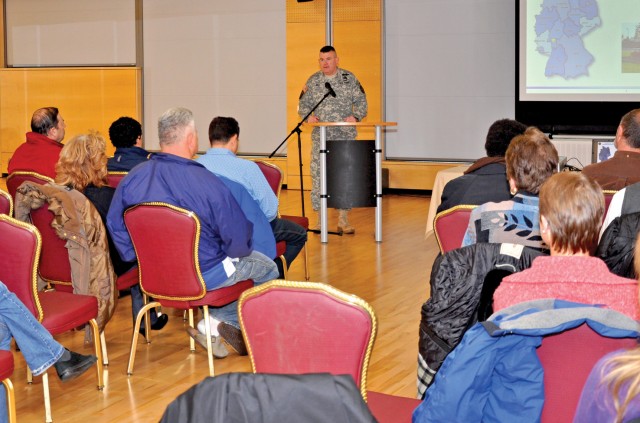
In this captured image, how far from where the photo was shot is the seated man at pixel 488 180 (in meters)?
4.55

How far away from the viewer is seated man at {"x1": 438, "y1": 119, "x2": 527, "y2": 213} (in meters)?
4.55

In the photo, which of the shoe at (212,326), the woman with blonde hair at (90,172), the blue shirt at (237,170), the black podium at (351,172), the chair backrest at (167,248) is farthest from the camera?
the black podium at (351,172)

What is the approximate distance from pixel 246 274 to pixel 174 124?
826 millimetres

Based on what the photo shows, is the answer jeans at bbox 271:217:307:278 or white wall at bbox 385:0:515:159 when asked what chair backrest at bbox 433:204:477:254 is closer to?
jeans at bbox 271:217:307:278

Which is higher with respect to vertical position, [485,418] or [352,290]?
[485,418]

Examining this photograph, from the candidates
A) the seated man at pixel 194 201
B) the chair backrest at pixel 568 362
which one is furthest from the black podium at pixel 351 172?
the chair backrest at pixel 568 362

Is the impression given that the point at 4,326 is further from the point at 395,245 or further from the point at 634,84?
the point at 634,84

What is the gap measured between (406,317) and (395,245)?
2.44 metres

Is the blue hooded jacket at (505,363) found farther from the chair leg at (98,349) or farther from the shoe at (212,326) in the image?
the shoe at (212,326)

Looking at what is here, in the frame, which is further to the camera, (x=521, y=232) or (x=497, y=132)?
(x=497, y=132)

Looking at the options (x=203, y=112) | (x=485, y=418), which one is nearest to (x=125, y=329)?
(x=485, y=418)

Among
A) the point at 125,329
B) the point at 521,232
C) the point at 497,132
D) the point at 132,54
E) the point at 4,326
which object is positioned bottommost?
the point at 125,329

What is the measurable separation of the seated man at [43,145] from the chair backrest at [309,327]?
3.99 meters

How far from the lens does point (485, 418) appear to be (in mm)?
2230
